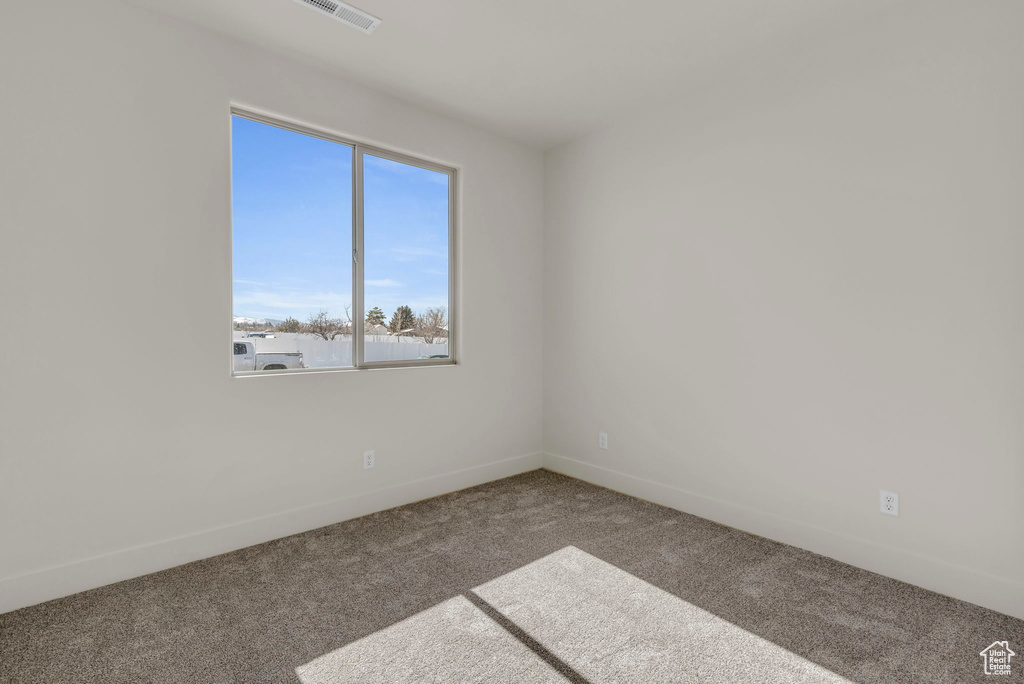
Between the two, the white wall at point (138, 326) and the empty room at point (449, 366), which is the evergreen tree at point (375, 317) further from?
the white wall at point (138, 326)

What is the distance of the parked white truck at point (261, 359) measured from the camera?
2760mm

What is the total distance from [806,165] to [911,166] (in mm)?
463

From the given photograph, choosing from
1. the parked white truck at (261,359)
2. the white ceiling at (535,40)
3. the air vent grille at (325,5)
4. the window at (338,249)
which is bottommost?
the parked white truck at (261,359)

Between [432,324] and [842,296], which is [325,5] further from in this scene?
[842,296]

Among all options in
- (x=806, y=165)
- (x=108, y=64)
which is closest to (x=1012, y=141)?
(x=806, y=165)

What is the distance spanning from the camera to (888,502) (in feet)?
7.90

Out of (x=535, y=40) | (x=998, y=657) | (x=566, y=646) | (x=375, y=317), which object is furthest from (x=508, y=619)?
(x=535, y=40)

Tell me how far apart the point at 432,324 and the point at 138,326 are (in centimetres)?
174

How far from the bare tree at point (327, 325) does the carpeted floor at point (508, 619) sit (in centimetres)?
118

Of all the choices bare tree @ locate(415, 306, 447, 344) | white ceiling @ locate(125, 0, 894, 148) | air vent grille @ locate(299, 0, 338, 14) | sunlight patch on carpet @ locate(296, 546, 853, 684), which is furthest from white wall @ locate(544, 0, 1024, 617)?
air vent grille @ locate(299, 0, 338, 14)

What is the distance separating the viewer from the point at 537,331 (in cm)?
425

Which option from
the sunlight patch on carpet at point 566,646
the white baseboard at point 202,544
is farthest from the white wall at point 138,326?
the sunlight patch on carpet at point 566,646

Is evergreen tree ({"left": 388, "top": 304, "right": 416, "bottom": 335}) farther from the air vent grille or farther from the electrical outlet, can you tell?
the electrical outlet

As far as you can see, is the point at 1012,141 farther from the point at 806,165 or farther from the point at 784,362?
the point at 784,362
